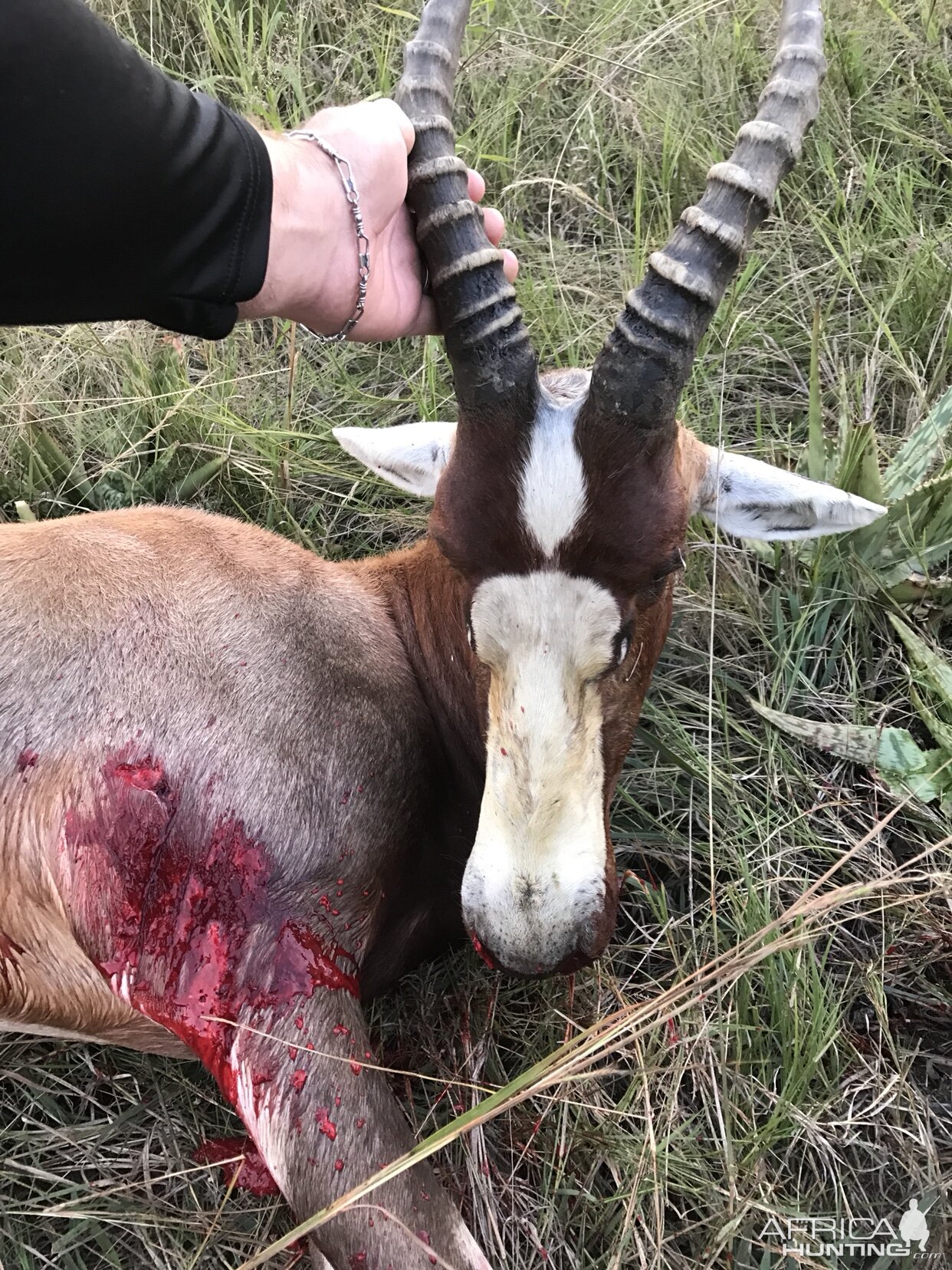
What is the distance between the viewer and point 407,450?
10.5 feet

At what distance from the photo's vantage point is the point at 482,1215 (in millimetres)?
2766

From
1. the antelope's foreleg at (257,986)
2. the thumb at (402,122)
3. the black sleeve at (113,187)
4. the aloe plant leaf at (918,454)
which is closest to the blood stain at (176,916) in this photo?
the antelope's foreleg at (257,986)

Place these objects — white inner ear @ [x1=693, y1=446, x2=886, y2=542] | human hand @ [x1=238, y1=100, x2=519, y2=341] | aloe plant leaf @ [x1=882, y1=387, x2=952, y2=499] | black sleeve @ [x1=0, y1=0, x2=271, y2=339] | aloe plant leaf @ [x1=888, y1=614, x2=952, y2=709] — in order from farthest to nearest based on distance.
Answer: aloe plant leaf @ [x1=882, y1=387, x2=952, y2=499], aloe plant leaf @ [x1=888, y1=614, x2=952, y2=709], white inner ear @ [x1=693, y1=446, x2=886, y2=542], human hand @ [x1=238, y1=100, x2=519, y2=341], black sleeve @ [x1=0, y1=0, x2=271, y2=339]

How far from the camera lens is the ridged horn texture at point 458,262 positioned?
8.36 ft

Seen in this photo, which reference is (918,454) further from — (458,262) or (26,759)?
(26,759)

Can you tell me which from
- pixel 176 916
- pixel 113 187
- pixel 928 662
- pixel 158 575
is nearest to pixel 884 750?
pixel 928 662

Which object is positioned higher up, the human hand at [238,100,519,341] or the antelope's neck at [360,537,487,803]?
the human hand at [238,100,519,341]

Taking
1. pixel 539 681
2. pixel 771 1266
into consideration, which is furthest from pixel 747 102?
pixel 771 1266

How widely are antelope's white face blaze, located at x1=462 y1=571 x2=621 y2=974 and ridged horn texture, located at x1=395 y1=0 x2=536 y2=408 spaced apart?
548 mm

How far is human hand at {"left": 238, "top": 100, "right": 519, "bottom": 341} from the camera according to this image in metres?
2.61

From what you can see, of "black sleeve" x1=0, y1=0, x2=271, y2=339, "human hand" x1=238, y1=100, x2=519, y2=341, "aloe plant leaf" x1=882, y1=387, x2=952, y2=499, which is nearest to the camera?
"black sleeve" x1=0, y1=0, x2=271, y2=339

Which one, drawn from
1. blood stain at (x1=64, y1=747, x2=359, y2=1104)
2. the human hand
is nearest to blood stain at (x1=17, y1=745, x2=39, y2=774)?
blood stain at (x1=64, y1=747, x2=359, y2=1104)

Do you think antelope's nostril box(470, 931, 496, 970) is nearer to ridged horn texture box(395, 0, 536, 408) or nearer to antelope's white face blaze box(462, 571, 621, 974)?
antelope's white face blaze box(462, 571, 621, 974)

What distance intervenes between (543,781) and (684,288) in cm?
125
